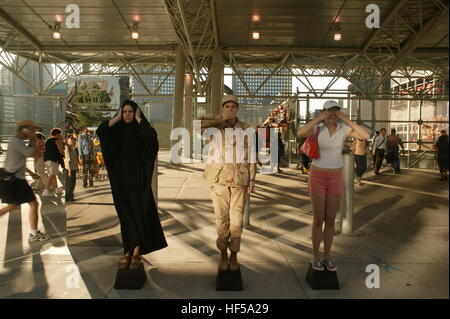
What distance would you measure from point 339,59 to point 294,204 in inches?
621

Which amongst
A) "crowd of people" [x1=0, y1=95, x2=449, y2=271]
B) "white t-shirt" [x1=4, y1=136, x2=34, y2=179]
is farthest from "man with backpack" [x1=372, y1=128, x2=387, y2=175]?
"white t-shirt" [x1=4, y1=136, x2=34, y2=179]

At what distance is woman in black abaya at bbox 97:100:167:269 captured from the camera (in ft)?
11.8

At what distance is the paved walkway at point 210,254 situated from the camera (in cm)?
342

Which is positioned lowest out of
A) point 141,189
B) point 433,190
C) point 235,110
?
point 433,190

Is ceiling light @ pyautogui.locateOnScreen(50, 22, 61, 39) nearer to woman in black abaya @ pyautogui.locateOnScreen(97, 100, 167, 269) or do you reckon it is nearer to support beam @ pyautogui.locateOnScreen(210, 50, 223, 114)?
support beam @ pyautogui.locateOnScreen(210, 50, 223, 114)

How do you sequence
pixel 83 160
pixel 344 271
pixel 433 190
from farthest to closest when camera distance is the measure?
1. pixel 433 190
2. pixel 83 160
3. pixel 344 271

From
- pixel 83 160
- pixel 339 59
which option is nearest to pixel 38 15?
pixel 83 160

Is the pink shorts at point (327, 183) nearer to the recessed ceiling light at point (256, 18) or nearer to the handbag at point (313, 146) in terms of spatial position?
the handbag at point (313, 146)

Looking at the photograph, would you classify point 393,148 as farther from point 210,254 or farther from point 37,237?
point 37,237

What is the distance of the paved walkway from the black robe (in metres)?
0.67

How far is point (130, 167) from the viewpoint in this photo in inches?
141

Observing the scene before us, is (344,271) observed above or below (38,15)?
below

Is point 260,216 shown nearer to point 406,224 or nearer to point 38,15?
point 406,224
